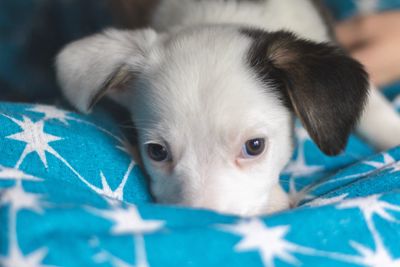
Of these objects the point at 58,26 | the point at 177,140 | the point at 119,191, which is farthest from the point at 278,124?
the point at 58,26

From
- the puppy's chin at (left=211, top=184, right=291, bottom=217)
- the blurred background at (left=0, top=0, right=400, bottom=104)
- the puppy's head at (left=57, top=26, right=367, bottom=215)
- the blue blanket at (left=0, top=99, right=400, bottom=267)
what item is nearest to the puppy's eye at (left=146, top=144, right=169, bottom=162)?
the puppy's head at (left=57, top=26, right=367, bottom=215)

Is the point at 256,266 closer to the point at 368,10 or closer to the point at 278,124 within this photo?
the point at 278,124

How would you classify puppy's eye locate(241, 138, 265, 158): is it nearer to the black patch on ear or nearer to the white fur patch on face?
the white fur patch on face

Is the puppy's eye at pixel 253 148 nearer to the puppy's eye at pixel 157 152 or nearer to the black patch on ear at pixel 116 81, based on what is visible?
the puppy's eye at pixel 157 152

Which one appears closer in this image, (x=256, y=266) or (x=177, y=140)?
(x=256, y=266)

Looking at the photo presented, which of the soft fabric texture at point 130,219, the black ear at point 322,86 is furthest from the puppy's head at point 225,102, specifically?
the soft fabric texture at point 130,219

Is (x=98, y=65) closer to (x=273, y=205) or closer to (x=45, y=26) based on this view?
(x=273, y=205)

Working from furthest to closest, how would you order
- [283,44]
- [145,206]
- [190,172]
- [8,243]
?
[283,44]
[190,172]
[145,206]
[8,243]
